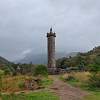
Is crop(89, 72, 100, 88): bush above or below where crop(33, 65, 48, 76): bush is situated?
below

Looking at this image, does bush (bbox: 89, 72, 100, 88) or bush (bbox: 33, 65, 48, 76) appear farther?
bush (bbox: 33, 65, 48, 76)

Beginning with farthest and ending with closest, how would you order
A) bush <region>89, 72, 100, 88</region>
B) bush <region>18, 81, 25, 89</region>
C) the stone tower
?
the stone tower < bush <region>89, 72, 100, 88</region> < bush <region>18, 81, 25, 89</region>

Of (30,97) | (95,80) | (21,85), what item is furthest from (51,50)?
(30,97)

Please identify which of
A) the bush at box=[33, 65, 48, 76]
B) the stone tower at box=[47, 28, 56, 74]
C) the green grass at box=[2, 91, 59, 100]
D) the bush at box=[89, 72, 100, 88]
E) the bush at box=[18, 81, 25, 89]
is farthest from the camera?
the stone tower at box=[47, 28, 56, 74]

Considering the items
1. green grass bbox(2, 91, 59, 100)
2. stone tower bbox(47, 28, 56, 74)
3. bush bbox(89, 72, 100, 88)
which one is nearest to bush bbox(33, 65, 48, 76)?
bush bbox(89, 72, 100, 88)

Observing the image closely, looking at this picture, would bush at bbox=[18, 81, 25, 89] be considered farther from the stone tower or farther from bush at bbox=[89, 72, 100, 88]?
the stone tower

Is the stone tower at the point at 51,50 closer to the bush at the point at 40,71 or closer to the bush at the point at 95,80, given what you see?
the bush at the point at 40,71

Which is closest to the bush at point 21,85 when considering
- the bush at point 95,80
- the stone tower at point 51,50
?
the bush at point 95,80

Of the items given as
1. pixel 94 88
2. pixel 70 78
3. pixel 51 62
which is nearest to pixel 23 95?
pixel 94 88

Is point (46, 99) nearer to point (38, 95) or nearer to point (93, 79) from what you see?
point (38, 95)

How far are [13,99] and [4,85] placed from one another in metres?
5.06

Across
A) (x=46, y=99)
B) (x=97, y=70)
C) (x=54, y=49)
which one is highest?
(x=54, y=49)

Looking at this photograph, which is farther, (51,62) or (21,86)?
(51,62)

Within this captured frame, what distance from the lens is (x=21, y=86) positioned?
24.3m
